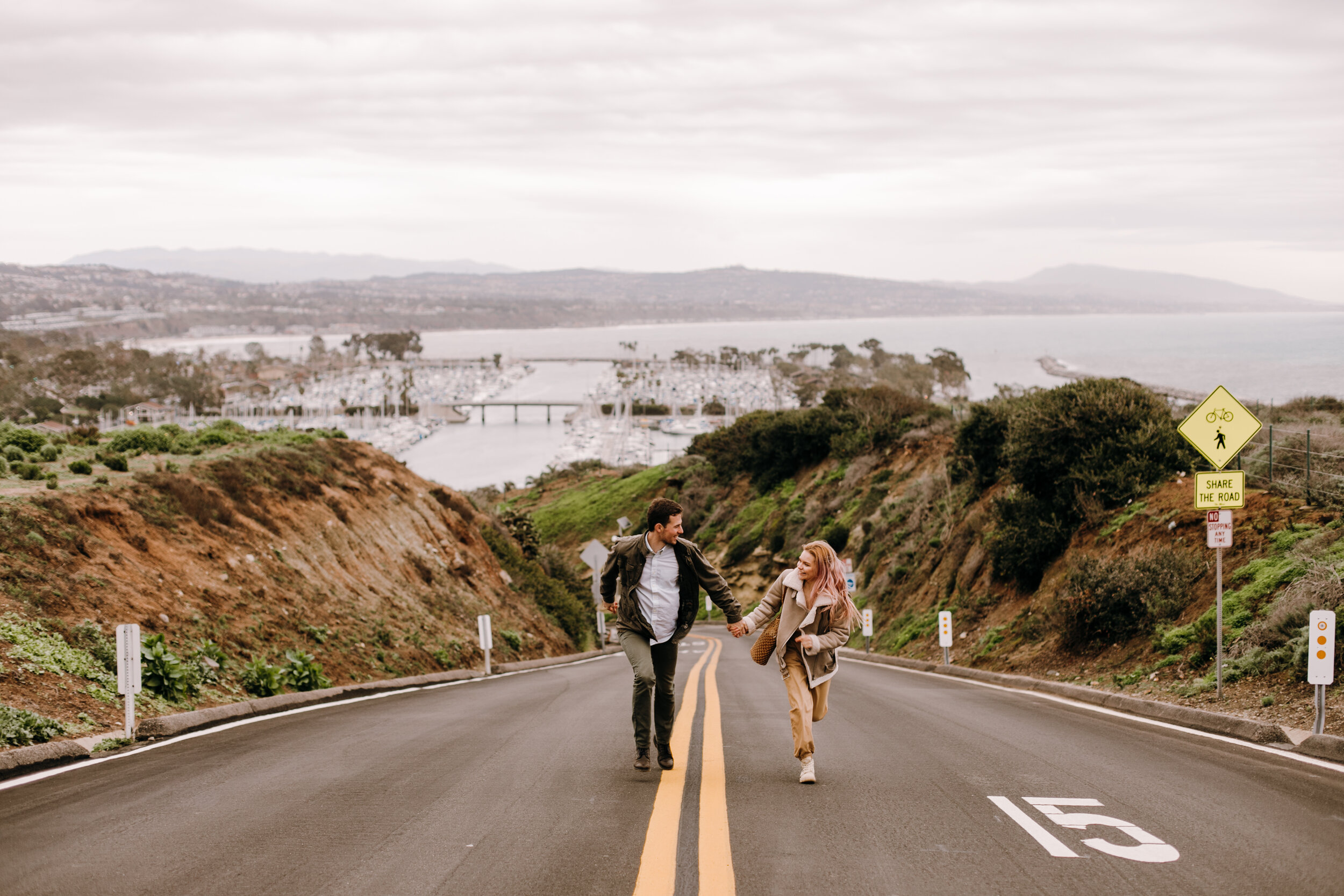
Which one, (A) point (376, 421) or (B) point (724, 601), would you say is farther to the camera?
(A) point (376, 421)

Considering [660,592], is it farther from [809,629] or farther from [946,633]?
[946,633]

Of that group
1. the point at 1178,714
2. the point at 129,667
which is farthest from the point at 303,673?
the point at 1178,714

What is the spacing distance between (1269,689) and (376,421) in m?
153

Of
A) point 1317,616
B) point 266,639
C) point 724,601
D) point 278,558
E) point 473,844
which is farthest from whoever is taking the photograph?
point 278,558

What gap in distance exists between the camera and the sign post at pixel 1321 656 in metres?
8.80

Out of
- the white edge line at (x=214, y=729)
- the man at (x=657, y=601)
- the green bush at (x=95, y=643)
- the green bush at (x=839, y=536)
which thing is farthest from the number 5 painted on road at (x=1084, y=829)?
the green bush at (x=839, y=536)

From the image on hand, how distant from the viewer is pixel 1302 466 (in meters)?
16.7

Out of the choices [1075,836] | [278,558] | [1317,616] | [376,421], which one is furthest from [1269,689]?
[376,421]

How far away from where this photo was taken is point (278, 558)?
Result: 17766mm

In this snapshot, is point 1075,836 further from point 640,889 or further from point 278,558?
point 278,558

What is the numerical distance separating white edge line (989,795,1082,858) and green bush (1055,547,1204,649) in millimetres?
9663

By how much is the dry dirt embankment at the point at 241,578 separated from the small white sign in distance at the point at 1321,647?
10.8 m

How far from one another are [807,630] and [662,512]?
1268 millimetres

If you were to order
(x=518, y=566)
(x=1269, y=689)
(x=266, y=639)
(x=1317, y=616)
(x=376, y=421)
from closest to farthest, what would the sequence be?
(x=1317, y=616) → (x=1269, y=689) → (x=266, y=639) → (x=518, y=566) → (x=376, y=421)
